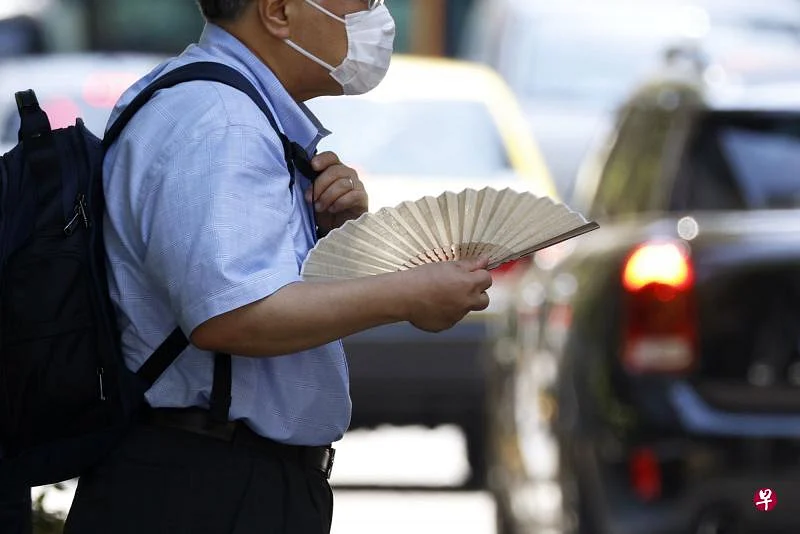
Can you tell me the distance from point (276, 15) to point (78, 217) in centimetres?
44

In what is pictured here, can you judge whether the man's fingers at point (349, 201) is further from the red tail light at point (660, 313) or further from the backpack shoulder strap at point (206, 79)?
the red tail light at point (660, 313)

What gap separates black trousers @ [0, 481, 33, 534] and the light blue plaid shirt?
0.28 meters

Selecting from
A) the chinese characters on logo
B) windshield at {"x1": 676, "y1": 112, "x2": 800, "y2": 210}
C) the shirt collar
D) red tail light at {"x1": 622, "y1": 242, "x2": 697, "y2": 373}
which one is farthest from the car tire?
the shirt collar

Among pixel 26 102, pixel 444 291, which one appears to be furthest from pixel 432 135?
pixel 444 291

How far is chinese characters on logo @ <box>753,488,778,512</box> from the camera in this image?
4.59 metres

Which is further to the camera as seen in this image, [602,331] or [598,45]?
[598,45]

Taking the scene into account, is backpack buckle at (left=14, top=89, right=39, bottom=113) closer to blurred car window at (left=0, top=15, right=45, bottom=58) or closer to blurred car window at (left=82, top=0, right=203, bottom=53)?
blurred car window at (left=0, top=15, right=45, bottom=58)

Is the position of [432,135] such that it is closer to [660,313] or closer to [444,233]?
[660,313]

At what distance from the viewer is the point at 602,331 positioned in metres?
5.17

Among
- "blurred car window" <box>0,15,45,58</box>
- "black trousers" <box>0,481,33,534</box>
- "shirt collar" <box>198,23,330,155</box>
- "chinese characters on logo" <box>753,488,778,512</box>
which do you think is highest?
"blurred car window" <box>0,15,45,58</box>

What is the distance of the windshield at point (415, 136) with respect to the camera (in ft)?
28.8

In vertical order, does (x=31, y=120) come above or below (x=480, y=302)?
above

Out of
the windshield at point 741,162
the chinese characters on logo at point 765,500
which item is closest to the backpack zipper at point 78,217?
the chinese characters on logo at point 765,500

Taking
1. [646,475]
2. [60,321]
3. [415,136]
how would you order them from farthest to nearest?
[415,136]
[646,475]
[60,321]
